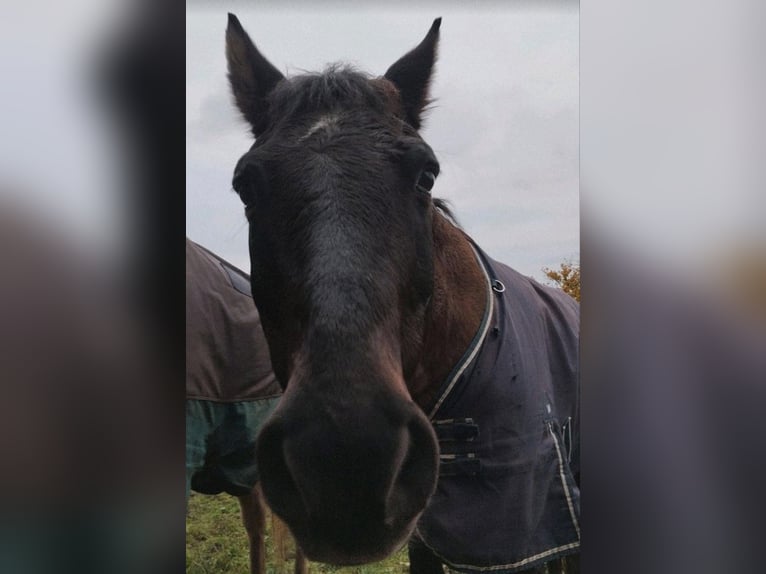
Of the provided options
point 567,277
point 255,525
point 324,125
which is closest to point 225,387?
point 255,525

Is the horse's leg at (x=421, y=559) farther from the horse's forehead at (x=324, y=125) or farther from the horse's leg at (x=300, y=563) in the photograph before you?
the horse's forehead at (x=324, y=125)

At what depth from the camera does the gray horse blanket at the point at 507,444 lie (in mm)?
1962

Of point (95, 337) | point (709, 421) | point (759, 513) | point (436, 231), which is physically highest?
point (436, 231)

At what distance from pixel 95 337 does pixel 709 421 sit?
1881 millimetres

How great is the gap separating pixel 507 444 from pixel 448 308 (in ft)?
1.53

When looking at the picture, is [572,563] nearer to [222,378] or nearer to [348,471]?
[348,471]

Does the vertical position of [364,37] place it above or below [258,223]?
above

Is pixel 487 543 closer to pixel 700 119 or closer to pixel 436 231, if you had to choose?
pixel 436 231

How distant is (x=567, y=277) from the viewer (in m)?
2.01

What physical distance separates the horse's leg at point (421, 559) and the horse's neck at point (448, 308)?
17.1 inches

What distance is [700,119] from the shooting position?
196 cm

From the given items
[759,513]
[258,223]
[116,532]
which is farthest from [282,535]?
[759,513]

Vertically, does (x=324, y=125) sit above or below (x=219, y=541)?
above

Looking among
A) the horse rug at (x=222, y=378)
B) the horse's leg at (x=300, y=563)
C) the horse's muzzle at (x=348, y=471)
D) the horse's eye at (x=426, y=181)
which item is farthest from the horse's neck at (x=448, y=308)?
the horse's leg at (x=300, y=563)
